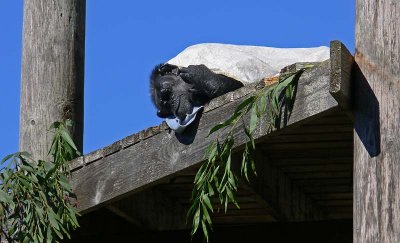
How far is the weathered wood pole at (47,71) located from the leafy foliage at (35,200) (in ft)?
1.16

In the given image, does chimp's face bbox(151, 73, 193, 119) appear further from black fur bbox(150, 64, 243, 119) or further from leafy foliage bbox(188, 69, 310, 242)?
leafy foliage bbox(188, 69, 310, 242)

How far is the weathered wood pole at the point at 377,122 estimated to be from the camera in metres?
5.50

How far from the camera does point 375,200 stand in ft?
18.2

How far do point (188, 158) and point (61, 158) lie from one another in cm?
73

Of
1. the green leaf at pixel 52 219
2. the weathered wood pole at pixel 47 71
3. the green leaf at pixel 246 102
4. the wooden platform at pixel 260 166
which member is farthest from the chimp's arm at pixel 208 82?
the green leaf at pixel 52 219

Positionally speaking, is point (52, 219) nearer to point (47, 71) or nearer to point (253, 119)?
point (47, 71)

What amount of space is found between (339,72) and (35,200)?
6.08 feet

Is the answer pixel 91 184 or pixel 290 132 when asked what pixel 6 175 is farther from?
pixel 290 132

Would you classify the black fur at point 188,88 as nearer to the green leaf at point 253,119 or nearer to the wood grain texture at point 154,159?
the wood grain texture at point 154,159

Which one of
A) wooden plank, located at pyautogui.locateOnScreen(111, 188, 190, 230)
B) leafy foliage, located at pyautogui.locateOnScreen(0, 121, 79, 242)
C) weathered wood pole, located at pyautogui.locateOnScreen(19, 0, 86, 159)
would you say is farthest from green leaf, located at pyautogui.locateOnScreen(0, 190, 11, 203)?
wooden plank, located at pyautogui.locateOnScreen(111, 188, 190, 230)

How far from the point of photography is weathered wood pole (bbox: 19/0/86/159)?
7.07 m

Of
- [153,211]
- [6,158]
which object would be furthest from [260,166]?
[6,158]

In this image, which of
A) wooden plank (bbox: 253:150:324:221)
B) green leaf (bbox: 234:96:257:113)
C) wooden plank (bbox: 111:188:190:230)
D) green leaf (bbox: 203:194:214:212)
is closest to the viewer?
green leaf (bbox: 234:96:257:113)

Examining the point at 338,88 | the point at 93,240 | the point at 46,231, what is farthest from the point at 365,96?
the point at 93,240
